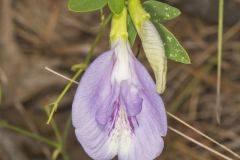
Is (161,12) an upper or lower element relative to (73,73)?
upper

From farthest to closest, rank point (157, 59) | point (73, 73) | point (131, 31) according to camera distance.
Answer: point (73, 73) → point (131, 31) → point (157, 59)

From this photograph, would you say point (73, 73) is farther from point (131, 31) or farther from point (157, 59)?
point (157, 59)

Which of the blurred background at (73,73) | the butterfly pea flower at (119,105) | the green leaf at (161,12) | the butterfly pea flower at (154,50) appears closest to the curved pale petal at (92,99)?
the butterfly pea flower at (119,105)

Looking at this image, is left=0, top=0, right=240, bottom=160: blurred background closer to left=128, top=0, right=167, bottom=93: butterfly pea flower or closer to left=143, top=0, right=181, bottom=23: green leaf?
left=143, top=0, right=181, bottom=23: green leaf

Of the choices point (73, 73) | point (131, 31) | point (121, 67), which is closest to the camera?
point (121, 67)

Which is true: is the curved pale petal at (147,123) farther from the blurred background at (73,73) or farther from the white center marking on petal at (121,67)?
the blurred background at (73,73)

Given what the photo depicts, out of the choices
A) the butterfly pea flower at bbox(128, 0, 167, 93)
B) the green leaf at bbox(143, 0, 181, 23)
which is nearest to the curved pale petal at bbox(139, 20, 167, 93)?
the butterfly pea flower at bbox(128, 0, 167, 93)

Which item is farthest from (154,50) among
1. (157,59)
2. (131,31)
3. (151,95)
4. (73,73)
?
(73,73)
